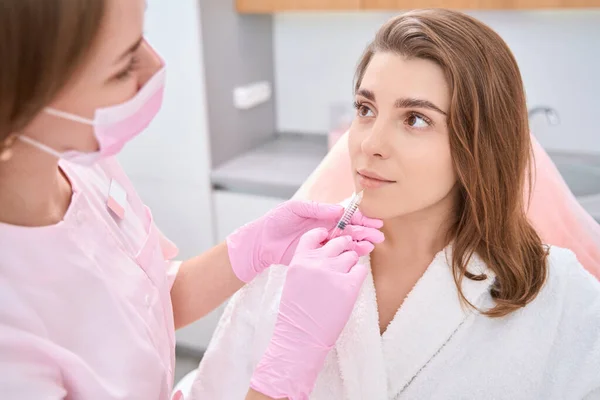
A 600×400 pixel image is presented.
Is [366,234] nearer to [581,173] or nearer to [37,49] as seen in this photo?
[37,49]

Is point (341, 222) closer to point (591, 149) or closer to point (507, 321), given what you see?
point (507, 321)

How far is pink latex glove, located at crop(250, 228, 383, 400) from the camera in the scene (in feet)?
3.31

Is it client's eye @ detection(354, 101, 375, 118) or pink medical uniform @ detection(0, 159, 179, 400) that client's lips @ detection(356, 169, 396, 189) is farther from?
pink medical uniform @ detection(0, 159, 179, 400)

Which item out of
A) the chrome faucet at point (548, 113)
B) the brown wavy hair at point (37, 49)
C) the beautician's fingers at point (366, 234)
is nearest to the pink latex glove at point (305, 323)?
the beautician's fingers at point (366, 234)

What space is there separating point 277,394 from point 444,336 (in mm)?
354

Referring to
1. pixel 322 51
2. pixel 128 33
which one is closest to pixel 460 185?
pixel 128 33

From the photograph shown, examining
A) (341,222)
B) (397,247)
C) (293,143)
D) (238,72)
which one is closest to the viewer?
(341,222)

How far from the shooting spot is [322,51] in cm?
256

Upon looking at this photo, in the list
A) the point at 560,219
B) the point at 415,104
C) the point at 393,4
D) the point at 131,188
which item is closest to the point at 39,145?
the point at 131,188

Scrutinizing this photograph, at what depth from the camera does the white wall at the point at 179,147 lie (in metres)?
2.19

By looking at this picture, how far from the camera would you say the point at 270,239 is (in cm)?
125

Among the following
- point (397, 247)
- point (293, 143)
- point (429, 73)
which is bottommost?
point (293, 143)

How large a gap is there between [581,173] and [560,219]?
2.69 ft

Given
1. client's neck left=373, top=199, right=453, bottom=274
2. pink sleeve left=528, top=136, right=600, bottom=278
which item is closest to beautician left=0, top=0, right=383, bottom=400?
client's neck left=373, top=199, right=453, bottom=274
